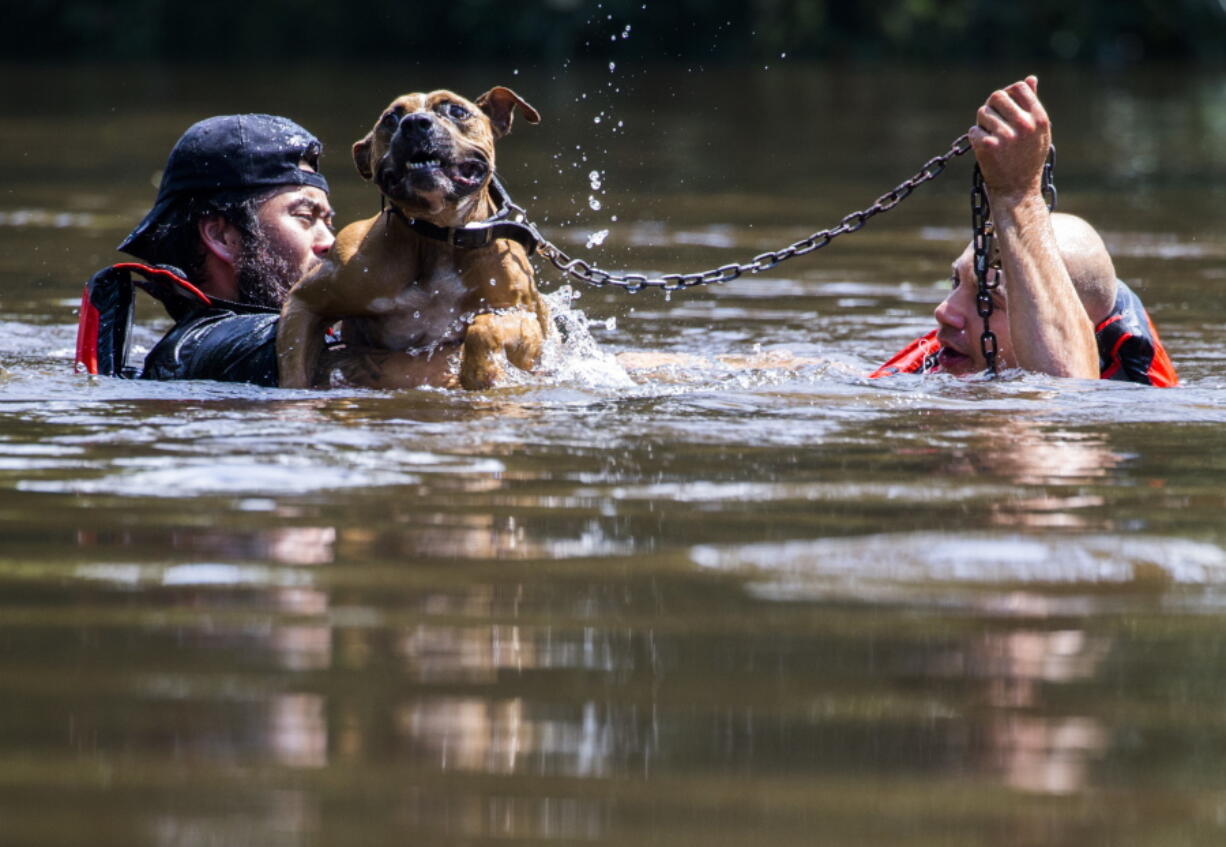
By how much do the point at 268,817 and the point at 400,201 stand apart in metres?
3.53

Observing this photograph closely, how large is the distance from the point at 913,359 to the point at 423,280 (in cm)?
170

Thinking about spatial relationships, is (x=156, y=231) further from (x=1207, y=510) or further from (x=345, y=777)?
(x=345, y=777)

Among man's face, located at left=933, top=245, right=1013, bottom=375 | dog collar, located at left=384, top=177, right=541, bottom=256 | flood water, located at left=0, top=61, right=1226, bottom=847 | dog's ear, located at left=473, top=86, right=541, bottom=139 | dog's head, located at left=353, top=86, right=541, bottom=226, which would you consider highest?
dog's ear, located at left=473, top=86, right=541, bottom=139

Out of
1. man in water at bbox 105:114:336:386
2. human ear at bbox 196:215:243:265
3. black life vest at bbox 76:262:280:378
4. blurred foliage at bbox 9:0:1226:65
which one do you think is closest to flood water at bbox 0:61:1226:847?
black life vest at bbox 76:262:280:378

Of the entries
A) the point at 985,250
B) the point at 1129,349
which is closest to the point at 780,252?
the point at 985,250

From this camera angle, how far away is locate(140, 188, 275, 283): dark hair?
657 centimetres

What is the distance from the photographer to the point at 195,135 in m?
6.62

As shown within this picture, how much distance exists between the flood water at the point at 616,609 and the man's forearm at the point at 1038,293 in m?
0.12

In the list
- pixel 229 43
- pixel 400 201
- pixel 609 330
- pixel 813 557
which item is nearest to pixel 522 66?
pixel 229 43

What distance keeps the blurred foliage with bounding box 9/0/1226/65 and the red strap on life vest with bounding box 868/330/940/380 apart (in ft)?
92.1

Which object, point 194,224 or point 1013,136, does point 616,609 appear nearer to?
point 1013,136

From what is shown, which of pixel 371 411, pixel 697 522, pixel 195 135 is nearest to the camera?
pixel 697 522

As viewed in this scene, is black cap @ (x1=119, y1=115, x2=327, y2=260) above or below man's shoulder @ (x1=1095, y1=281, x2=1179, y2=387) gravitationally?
above

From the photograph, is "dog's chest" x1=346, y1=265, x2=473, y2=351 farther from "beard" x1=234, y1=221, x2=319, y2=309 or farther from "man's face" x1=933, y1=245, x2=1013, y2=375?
"man's face" x1=933, y1=245, x2=1013, y2=375
